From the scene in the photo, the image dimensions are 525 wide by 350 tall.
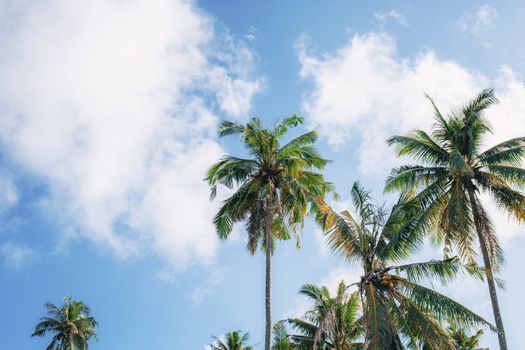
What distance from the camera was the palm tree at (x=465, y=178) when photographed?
21.7 metres

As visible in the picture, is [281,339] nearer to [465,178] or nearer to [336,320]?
[336,320]

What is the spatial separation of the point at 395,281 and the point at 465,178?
20.1 ft

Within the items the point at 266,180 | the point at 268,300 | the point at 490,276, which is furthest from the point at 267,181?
the point at 490,276

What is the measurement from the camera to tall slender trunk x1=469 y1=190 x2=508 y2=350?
64.5 ft

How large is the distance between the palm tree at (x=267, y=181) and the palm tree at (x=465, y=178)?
13.1 ft

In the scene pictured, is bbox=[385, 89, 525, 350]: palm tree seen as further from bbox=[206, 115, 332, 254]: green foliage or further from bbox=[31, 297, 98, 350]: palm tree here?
bbox=[31, 297, 98, 350]: palm tree

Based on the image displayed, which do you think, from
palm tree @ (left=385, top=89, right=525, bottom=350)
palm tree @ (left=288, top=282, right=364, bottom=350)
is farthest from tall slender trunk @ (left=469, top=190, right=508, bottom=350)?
palm tree @ (left=288, top=282, right=364, bottom=350)

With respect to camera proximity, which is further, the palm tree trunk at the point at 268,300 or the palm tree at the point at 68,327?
the palm tree at the point at 68,327

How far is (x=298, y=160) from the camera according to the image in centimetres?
2402

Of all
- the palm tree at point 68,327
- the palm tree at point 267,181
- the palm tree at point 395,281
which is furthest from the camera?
the palm tree at point 68,327

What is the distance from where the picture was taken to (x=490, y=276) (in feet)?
68.9

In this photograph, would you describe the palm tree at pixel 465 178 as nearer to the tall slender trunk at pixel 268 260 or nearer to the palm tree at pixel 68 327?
the tall slender trunk at pixel 268 260

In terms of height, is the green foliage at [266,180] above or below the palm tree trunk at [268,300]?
above

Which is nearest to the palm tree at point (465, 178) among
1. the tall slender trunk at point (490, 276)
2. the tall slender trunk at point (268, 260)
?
the tall slender trunk at point (490, 276)
